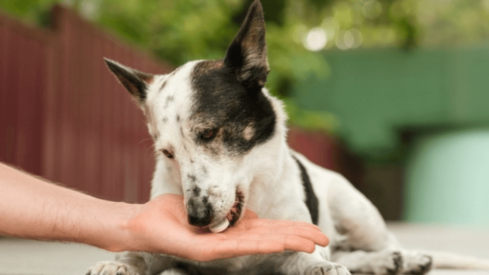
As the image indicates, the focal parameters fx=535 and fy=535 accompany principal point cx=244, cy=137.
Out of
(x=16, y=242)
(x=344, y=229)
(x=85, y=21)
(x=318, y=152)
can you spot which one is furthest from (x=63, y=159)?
(x=318, y=152)

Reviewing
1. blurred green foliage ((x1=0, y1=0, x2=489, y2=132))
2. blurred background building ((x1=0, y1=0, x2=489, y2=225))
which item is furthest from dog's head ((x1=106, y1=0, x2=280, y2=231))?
blurred green foliage ((x1=0, y1=0, x2=489, y2=132))

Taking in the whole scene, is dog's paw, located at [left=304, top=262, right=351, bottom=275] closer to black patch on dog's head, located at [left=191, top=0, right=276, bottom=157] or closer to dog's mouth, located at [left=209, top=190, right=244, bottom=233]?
dog's mouth, located at [left=209, top=190, right=244, bottom=233]

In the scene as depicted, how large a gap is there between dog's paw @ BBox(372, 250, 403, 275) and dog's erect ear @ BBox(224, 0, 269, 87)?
123 centimetres

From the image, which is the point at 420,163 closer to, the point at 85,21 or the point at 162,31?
the point at 162,31

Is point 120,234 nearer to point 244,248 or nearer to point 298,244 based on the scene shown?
point 244,248

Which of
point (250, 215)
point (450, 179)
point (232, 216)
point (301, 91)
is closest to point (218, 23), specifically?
point (250, 215)

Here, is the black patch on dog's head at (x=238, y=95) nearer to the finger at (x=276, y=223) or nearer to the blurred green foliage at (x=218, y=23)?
the finger at (x=276, y=223)

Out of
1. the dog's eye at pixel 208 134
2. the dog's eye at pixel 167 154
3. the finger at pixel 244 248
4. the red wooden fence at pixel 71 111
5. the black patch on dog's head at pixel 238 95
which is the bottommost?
the red wooden fence at pixel 71 111

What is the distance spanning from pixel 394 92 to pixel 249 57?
40.7 feet

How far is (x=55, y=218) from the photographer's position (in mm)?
2100

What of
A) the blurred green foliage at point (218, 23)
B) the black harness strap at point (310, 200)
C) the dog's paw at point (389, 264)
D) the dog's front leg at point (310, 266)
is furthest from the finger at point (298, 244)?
the blurred green foliage at point (218, 23)

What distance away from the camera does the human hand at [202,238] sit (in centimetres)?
200

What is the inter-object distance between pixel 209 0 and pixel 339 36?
14.6 metres

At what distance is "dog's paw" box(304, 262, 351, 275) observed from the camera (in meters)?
2.24
